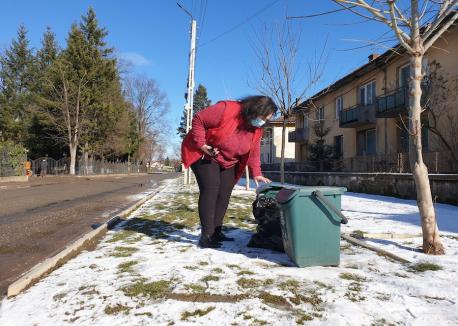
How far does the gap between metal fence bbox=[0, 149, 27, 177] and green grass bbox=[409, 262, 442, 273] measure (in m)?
29.2

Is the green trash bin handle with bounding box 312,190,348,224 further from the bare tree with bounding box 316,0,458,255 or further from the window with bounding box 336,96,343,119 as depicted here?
the window with bounding box 336,96,343,119

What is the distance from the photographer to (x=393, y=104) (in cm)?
1953

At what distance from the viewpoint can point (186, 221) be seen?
24.1 ft

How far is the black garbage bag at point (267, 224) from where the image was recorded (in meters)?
4.69

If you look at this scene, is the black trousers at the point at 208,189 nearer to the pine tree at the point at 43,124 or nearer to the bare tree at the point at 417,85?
the bare tree at the point at 417,85

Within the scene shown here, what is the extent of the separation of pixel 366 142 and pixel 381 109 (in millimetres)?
4905

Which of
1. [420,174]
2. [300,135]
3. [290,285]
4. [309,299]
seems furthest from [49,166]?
[309,299]

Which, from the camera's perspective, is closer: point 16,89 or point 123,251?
point 123,251

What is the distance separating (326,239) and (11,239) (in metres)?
4.87

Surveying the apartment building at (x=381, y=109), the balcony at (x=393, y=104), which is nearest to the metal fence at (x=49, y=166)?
the apartment building at (x=381, y=109)

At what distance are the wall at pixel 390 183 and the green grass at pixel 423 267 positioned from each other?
7563mm

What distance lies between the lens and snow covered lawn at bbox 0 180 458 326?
2.84 m

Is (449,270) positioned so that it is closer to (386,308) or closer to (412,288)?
(412,288)

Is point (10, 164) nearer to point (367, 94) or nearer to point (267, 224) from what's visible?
point (367, 94)
